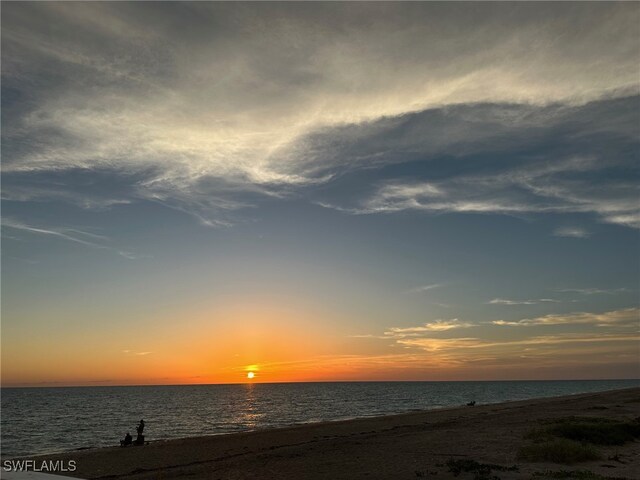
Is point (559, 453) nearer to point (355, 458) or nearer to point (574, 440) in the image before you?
point (574, 440)

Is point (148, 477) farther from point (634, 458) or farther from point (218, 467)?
point (634, 458)

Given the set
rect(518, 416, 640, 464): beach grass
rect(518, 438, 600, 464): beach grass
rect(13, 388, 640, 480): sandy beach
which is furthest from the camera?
rect(518, 416, 640, 464): beach grass

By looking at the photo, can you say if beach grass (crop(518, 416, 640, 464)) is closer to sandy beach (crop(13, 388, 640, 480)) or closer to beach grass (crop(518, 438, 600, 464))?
beach grass (crop(518, 438, 600, 464))

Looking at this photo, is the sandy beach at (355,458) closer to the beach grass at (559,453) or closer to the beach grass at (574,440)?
the beach grass at (559,453)

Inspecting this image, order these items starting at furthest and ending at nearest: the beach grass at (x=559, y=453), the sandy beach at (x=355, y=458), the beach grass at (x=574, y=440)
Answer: the beach grass at (x=574, y=440) → the beach grass at (x=559, y=453) → the sandy beach at (x=355, y=458)

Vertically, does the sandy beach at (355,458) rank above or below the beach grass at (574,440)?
below

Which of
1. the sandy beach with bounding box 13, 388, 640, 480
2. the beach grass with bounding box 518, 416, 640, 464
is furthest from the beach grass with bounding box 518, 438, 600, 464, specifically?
the sandy beach with bounding box 13, 388, 640, 480

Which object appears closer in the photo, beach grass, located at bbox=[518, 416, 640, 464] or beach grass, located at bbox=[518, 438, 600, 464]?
beach grass, located at bbox=[518, 438, 600, 464]

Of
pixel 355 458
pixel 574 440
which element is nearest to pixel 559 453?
pixel 574 440

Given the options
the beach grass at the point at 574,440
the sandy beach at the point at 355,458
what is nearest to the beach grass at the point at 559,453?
the beach grass at the point at 574,440

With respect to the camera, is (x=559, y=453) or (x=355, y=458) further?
(x=355, y=458)

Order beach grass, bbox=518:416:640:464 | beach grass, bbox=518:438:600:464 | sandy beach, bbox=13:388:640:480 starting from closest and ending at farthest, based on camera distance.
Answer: sandy beach, bbox=13:388:640:480 → beach grass, bbox=518:438:600:464 → beach grass, bbox=518:416:640:464

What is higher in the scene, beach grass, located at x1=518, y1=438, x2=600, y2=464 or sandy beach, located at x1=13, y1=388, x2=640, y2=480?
beach grass, located at x1=518, y1=438, x2=600, y2=464

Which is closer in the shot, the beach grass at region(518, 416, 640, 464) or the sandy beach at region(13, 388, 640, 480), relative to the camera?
the sandy beach at region(13, 388, 640, 480)
